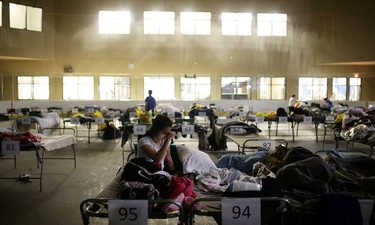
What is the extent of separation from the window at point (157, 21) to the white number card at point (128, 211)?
63.9 ft

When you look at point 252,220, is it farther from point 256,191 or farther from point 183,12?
point 183,12

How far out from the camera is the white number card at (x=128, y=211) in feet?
8.85

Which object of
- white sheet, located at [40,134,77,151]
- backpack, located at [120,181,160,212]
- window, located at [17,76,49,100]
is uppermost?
window, located at [17,76,49,100]

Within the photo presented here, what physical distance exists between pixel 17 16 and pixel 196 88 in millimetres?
9238

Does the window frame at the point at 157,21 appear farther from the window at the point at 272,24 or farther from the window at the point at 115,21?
the window at the point at 272,24

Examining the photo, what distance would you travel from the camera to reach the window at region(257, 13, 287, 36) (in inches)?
872

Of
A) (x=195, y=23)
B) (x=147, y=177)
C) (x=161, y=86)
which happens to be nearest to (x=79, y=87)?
(x=161, y=86)

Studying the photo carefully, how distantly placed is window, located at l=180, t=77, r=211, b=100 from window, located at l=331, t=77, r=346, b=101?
6.78m

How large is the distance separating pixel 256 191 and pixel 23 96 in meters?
20.1

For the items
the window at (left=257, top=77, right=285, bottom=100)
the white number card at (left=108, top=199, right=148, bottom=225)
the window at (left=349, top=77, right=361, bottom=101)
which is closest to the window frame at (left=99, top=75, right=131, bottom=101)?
the window at (left=257, top=77, right=285, bottom=100)

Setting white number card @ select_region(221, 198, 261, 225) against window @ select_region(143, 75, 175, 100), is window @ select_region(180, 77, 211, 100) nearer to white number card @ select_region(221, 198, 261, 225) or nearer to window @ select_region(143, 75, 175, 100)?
window @ select_region(143, 75, 175, 100)

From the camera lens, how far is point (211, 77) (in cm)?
2197

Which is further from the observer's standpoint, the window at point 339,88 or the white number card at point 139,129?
the window at point 339,88

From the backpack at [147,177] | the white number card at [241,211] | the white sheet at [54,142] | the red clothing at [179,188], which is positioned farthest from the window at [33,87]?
the white number card at [241,211]
